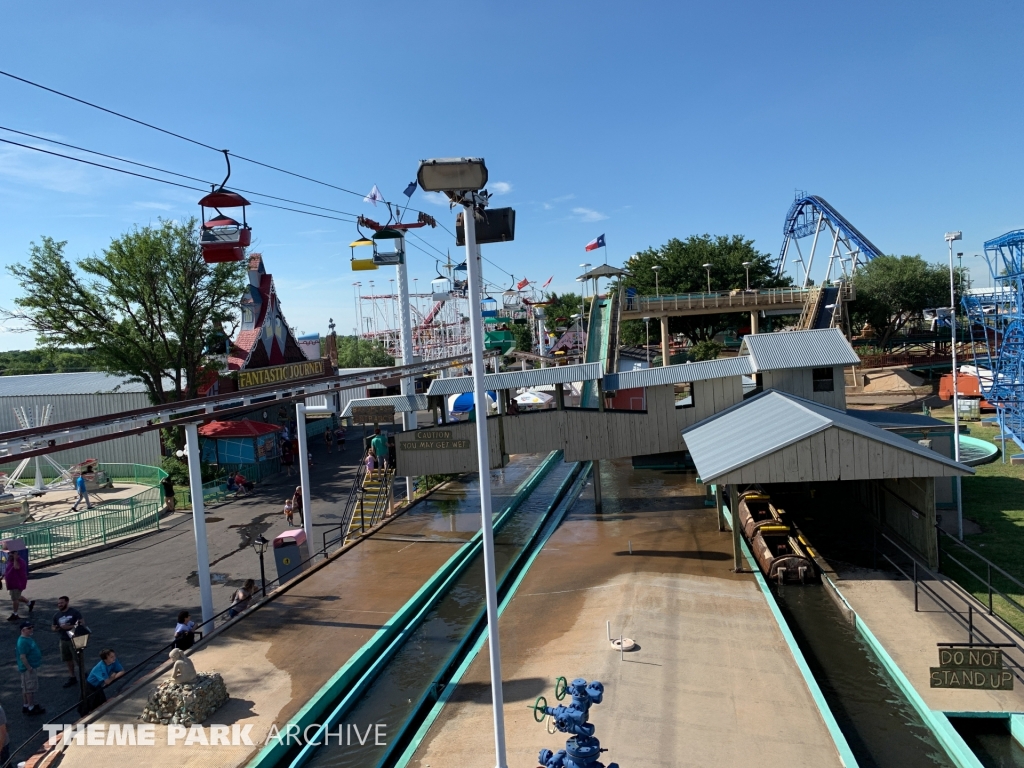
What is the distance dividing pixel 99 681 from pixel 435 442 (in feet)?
36.5

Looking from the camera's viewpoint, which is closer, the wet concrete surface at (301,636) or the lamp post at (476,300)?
the lamp post at (476,300)

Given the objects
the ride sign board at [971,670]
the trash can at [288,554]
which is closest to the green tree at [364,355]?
the trash can at [288,554]

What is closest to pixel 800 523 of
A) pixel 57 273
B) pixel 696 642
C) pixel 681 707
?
pixel 696 642

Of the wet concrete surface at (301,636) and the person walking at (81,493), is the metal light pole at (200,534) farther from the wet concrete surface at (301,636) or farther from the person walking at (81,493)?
the person walking at (81,493)

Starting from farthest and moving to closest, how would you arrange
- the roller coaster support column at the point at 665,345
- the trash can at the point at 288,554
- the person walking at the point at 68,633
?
the roller coaster support column at the point at 665,345 < the trash can at the point at 288,554 < the person walking at the point at 68,633

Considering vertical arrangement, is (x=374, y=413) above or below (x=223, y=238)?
below

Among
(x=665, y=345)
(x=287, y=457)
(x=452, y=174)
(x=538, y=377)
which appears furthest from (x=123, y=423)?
(x=665, y=345)

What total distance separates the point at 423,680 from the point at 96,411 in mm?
31292

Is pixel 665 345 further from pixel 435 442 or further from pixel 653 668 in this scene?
pixel 653 668

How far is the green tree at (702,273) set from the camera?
62.8 meters

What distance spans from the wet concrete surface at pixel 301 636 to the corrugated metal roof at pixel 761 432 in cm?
679

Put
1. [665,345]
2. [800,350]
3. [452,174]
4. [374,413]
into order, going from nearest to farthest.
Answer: [452,174]
[800,350]
[374,413]
[665,345]

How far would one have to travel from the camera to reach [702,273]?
6394 centimetres

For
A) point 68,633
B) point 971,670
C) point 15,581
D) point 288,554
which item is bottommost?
point 971,670
